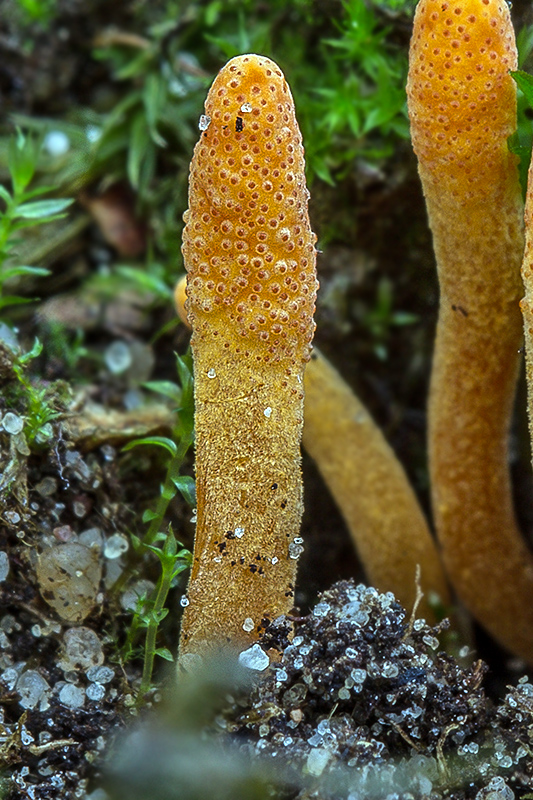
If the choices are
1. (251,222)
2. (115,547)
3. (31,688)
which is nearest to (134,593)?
(115,547)

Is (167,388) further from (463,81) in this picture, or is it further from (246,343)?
(463,81)

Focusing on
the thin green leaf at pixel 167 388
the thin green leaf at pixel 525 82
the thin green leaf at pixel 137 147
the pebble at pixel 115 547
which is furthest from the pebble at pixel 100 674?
the thin green leaf at pixel 137 147

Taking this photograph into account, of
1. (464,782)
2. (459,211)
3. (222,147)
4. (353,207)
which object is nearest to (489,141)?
(459,211)

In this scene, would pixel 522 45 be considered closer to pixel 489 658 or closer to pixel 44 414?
pixel 44 414

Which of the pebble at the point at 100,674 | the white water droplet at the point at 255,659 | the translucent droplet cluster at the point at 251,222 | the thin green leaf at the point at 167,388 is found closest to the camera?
the translucent droplet cluster at the point at 251,222

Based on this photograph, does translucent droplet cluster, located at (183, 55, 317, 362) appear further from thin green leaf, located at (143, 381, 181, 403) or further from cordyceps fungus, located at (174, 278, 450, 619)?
cordyceps fungus, located at (174, 278, 450, 619)

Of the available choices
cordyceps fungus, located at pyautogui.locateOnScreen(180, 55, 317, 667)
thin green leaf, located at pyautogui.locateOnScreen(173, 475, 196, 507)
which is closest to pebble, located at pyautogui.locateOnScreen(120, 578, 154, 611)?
cordyceps fungus, located at pyautogui.locateOnScreen(180, 55, 317, 667)

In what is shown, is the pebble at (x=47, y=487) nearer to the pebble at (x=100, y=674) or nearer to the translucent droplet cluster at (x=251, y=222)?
the pebble at (x=100, y=674)
